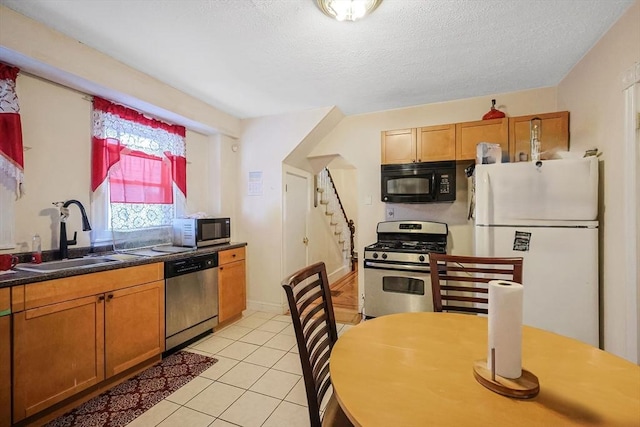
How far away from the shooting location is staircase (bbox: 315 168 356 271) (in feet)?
17.3

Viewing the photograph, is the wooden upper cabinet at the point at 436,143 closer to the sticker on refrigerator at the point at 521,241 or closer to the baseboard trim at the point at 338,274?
the sticker on refrigerator at the point at 521,241

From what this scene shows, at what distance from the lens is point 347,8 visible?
1.73 meters

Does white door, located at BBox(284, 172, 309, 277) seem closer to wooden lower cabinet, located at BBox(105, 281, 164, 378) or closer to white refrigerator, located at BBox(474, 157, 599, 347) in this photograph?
wooden lower cabinet, located at BBox(105, 281, 164, 378)

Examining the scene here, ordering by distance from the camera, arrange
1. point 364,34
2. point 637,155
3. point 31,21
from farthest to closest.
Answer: point 364,34, point 31,21, point 637,155

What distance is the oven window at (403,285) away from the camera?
2828mm

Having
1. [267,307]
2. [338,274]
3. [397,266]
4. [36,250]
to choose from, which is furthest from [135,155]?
[338,274]

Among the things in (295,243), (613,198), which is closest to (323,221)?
(295,243)

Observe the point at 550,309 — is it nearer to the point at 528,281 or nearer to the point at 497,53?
the point at 528,281

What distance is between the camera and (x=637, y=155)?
1709 mm

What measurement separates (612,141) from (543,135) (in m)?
0.73

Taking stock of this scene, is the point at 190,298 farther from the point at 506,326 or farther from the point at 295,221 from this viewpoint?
the point at 506,326

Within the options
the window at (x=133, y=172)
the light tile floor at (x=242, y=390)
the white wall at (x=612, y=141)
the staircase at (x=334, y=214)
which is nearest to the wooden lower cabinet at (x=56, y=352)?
the light tile floor at (x=242, y=390)

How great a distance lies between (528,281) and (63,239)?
364 cm

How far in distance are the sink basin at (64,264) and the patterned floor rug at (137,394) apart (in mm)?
937
